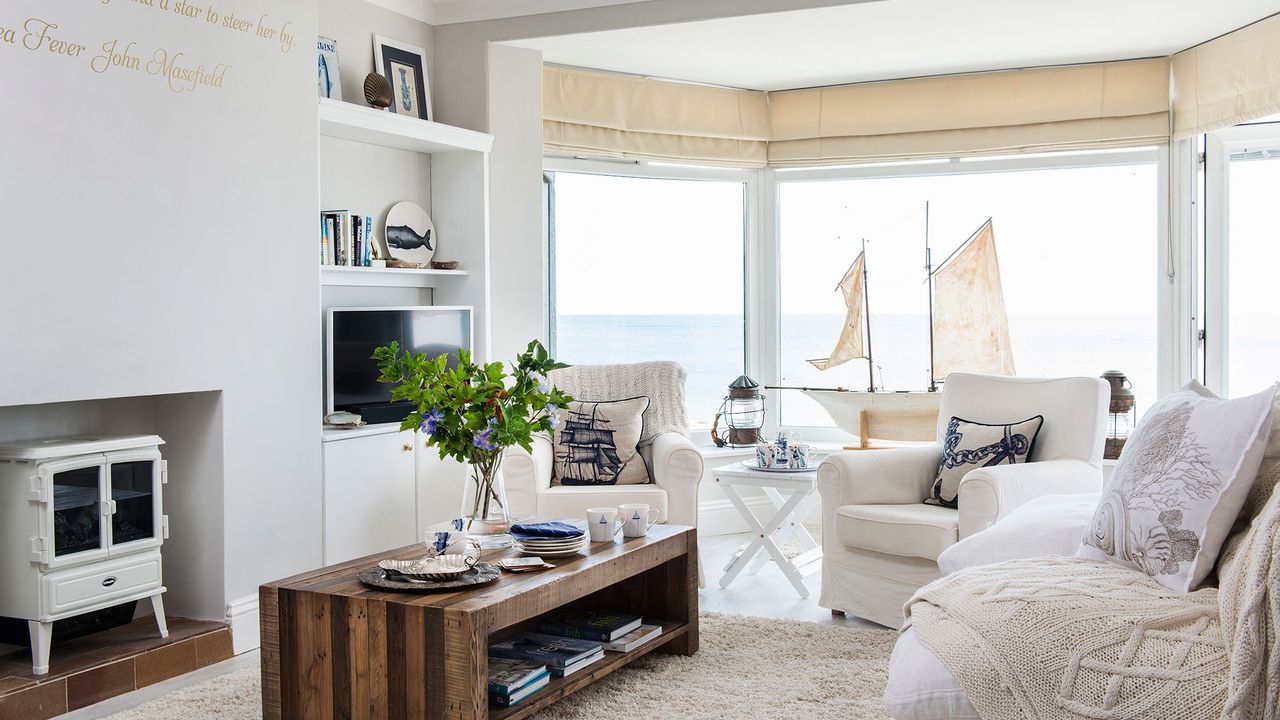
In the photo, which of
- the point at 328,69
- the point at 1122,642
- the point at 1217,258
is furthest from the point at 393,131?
the point at 1217,258

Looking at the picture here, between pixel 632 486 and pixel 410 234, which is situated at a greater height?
pixel 410 234

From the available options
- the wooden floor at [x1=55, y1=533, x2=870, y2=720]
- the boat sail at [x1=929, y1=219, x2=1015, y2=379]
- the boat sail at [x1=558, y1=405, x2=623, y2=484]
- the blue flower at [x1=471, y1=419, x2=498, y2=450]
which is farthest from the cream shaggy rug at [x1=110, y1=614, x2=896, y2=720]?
the boat sail at [x1=929, y1=219, x2=1015, y2=379]

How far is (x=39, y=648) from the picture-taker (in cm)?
284

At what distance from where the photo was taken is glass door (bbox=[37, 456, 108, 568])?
284cm

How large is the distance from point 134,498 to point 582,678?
4.71ft

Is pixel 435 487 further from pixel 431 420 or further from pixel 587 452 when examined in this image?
pixel 431 420

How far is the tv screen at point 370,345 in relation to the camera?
13.1ft

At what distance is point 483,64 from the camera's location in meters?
4.66

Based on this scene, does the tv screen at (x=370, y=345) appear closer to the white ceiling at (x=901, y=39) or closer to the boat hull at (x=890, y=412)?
the white ceiling at (x=901, y=39)

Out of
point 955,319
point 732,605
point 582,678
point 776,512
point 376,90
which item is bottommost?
point 732,605

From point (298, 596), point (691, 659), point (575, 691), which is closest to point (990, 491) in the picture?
point (691, 659)

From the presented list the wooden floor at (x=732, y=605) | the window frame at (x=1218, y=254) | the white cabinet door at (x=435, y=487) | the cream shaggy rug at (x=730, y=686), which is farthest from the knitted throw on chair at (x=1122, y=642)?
the window frame at (x=1218, y=254)

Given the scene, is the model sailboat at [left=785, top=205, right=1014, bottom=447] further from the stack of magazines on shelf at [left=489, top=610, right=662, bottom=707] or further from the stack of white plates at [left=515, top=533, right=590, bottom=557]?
the stack of white plates at [left=515, top=533, right=590, bottom=557]

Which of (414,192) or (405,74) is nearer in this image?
(405,74)
